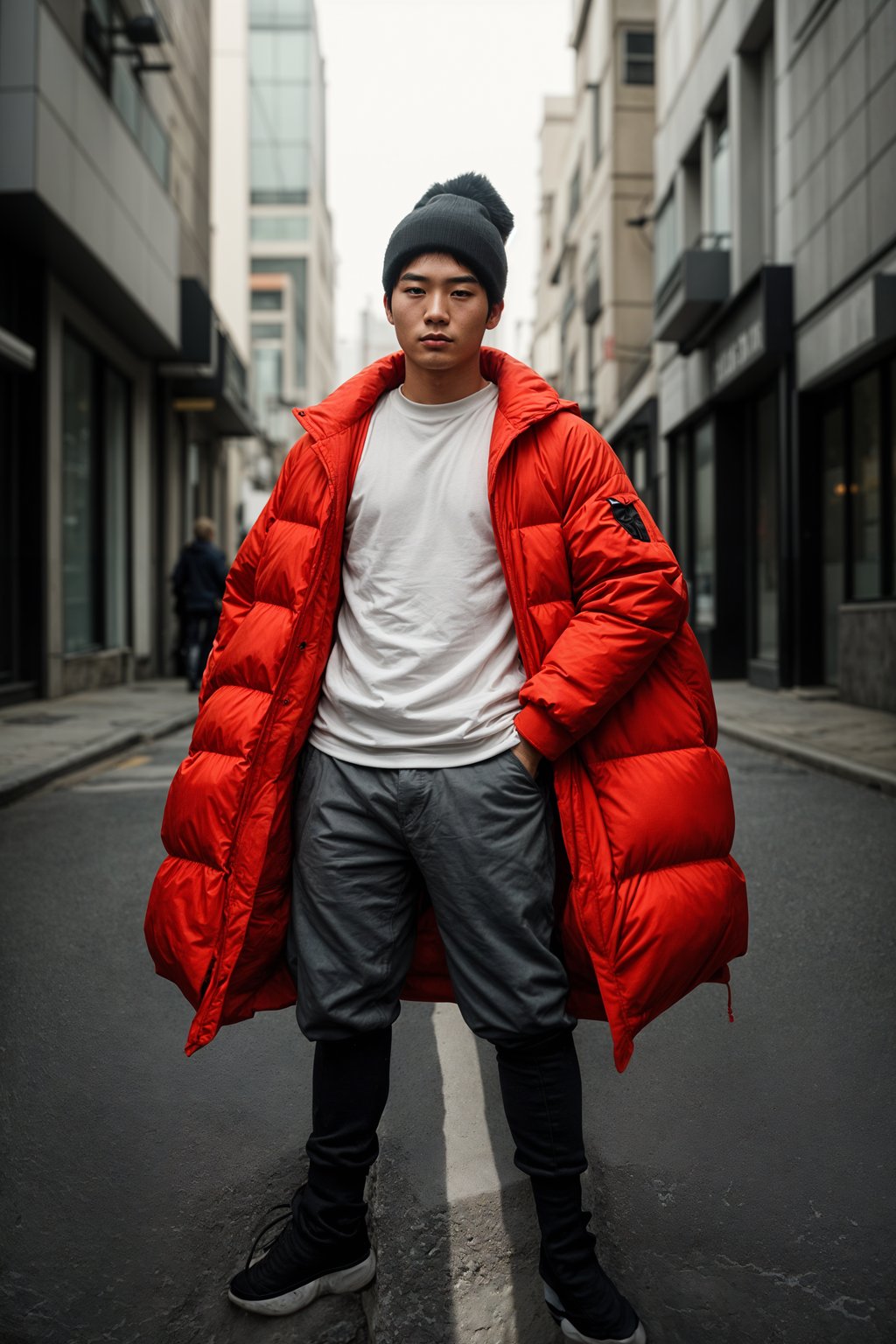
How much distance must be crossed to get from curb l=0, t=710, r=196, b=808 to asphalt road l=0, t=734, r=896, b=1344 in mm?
2939

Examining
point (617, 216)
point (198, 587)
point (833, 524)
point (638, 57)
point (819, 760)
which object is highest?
point (638, 57)

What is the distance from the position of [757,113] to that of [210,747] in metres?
17.5

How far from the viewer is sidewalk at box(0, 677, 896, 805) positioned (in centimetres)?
816

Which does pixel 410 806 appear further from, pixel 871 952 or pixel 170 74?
pixel 170 74

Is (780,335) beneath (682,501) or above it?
above

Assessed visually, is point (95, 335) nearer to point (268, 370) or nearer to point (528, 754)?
point (528, 754)

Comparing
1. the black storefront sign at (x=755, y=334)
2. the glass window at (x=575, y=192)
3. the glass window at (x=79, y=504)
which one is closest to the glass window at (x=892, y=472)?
the black storefront sign at (x=755, y=334)

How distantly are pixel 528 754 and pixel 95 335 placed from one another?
15.5 m

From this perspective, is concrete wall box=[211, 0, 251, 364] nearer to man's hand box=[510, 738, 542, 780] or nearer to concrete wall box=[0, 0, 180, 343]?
concrete wall box=[0, 0, 180, 343]

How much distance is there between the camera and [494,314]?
2.39 metres

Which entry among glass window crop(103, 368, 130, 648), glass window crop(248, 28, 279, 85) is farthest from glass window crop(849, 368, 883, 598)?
glass window crop(248, 28, 279, 85)

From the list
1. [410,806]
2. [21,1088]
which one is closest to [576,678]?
[410,806]

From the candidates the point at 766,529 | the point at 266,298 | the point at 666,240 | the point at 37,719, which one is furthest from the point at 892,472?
the point at 266,298

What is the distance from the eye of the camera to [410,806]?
216 cm
